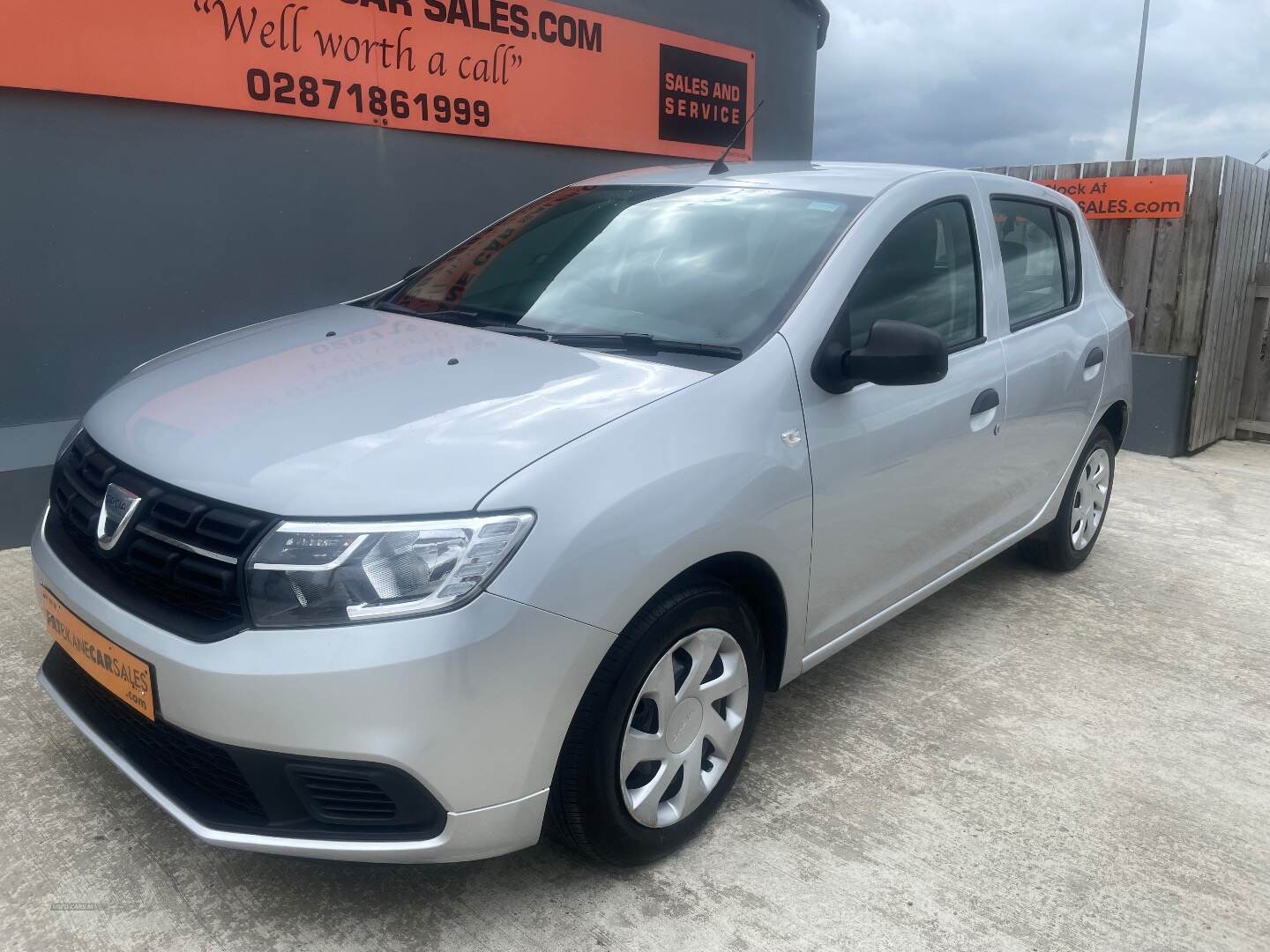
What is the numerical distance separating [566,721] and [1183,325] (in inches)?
263

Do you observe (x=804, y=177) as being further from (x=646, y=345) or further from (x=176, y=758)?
(x=176, y=758)

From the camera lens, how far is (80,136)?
434 cm

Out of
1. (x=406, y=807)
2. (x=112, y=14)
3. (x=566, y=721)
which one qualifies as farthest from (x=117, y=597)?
(x=112, y=14)

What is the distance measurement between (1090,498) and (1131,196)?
146 inches

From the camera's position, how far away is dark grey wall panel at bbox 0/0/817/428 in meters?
4.28

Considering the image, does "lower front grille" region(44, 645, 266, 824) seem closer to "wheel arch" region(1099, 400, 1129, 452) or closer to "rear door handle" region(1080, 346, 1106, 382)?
"rear door handle" region(1080, 346, 1106, 382)

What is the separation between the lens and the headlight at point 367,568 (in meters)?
1.82

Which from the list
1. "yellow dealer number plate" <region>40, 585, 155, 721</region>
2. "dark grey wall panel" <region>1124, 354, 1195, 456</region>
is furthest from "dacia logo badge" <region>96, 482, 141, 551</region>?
"dark grey wall panel" <region>1124, 354, 1195, 456</region>

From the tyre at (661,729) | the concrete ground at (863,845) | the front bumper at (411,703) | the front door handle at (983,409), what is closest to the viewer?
the front bumper at (411,703)

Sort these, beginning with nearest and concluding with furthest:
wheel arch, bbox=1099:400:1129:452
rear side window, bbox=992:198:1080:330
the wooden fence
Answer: rear side window, bbox=992:198:1080:330 < wheel arch, bbox=1099:400:1129:452 < the wooden fence

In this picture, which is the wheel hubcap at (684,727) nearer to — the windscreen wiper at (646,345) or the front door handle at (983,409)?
the windscreen wiper at (646,345)

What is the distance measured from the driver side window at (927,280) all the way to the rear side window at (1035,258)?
277 mm

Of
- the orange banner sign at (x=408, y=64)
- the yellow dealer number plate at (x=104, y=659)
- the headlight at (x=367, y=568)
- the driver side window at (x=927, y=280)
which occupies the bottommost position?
the yellow dealer number plate at (x=104, y=659)

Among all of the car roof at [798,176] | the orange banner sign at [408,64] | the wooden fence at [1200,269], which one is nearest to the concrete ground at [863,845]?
the car roof at [798,176]
